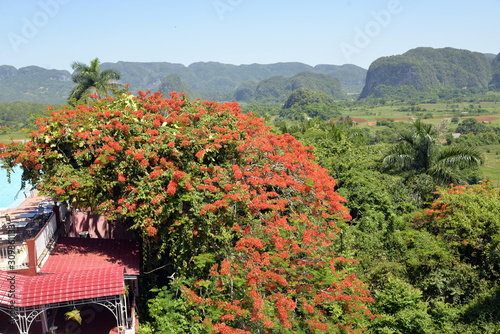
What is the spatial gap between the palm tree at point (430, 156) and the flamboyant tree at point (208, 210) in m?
8.23

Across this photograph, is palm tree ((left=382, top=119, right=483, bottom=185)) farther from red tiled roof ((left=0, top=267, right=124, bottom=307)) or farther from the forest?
red tiled roof ((left=0, top=267, right=124, bottom=307))

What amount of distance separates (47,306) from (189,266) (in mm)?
3430

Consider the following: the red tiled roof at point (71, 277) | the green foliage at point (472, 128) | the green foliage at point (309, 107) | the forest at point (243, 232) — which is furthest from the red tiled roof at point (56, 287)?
the green foliage at point (309, 107)

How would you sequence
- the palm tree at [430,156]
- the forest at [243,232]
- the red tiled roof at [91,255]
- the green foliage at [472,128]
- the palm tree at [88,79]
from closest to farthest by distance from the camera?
the forest at [243,232] < the red tiled roof at [91,255] < the palm tree at [430,156] < the palm tree at [88,79] < the green foliage at [472,128]

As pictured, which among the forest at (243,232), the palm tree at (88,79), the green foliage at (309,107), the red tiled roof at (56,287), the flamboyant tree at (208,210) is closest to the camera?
the red tiled roof at (56,287)

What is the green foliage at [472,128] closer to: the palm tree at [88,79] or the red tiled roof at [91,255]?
the palm tree at [88,79]

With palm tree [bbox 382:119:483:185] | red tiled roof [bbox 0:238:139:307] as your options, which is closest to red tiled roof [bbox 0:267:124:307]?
red tiled roof [bbox 0:238:139:307]

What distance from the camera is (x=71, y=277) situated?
371 inches

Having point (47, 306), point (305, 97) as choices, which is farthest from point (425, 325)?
point (305, 97)

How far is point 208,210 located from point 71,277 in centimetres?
347

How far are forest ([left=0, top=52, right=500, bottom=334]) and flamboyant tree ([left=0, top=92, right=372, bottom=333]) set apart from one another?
0.04 metres

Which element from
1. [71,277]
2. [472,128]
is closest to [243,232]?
[71,277]

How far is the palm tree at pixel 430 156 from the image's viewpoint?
1827 cm

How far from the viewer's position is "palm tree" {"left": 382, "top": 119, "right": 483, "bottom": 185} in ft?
59.9
